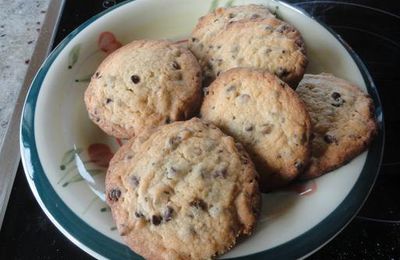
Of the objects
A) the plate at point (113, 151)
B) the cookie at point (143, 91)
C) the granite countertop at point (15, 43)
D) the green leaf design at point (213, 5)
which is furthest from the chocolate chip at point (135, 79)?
the granite countertop at point (15, 43)

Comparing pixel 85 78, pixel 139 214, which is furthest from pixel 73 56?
pixel 139 214

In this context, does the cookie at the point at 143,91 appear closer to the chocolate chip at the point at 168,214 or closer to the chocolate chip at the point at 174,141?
the chocolate chip at the point at 174,141

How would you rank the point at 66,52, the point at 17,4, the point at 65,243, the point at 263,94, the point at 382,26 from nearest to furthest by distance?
the point at 263,94 → the point at 65,243 → the point at 66,52 → the point at 382,26 → the point at 17,4

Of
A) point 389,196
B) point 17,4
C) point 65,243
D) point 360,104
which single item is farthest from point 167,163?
point 17,4

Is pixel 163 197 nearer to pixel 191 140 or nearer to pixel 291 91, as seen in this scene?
pixel 191 140

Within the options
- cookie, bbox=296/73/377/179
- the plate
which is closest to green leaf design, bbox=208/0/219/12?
the plate

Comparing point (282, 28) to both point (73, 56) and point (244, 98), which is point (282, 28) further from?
point (73, 56)
